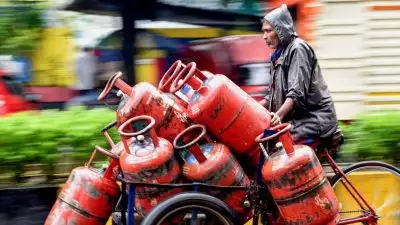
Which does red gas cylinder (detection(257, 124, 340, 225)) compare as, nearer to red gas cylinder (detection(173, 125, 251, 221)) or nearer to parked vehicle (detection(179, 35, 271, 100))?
red gas cylinder (detection(173, 125, 251, 221))

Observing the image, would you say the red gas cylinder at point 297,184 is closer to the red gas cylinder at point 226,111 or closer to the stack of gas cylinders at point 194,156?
the stack of gas cylinders at point 194,156

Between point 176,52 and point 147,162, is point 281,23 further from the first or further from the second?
point 176,52

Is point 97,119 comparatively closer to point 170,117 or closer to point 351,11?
point 170,117

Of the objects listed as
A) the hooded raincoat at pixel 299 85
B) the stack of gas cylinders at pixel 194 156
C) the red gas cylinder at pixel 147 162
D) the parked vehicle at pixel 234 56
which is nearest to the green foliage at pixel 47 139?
the stack of gas cylinders at pixel 194 156

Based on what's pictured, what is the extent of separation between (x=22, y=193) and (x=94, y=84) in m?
2.04

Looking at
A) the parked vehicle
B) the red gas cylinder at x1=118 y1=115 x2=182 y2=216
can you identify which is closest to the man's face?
the red gas cylinder at x1=118 y1=115 x2=182 y2=216

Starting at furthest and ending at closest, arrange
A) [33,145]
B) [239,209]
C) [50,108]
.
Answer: [50,108], [33,145], [239,209]

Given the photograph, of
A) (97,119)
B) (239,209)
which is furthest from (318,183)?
(97,119)

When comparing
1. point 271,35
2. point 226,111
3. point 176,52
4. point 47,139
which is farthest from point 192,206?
point 176,52

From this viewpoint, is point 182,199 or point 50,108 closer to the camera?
point 182,199

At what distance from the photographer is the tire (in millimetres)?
4664

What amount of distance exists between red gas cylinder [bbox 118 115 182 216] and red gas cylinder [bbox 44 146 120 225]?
0.71 ft

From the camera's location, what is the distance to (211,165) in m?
4.82

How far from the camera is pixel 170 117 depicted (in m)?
4.91
